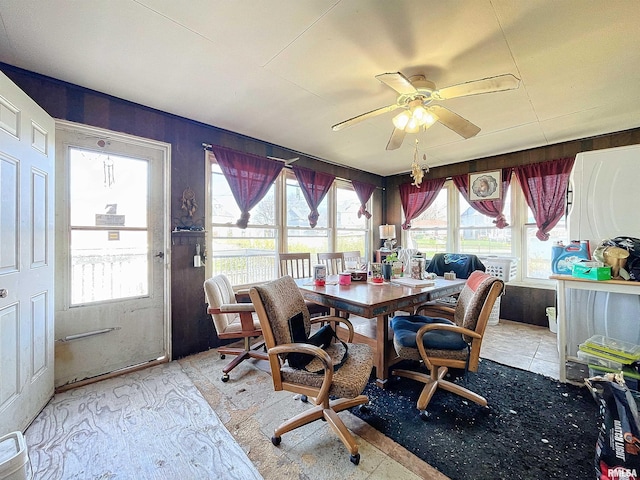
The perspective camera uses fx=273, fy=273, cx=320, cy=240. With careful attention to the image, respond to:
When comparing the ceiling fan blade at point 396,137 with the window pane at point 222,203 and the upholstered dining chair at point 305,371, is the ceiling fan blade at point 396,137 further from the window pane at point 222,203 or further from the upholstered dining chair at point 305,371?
the window pane at point 222,203

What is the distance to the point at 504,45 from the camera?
5.87ft

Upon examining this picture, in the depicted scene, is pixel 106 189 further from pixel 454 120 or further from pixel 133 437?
pixel 454 120

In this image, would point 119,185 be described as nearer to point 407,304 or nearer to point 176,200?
point 176,200

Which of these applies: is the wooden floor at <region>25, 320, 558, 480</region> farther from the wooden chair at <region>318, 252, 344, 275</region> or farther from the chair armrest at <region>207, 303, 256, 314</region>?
the wooden chair at <region>318, 252, 344, 275</region>

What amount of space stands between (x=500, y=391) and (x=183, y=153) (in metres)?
3.66

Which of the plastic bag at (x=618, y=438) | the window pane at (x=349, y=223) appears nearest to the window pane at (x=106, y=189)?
the window pane at (x=349, y=223)

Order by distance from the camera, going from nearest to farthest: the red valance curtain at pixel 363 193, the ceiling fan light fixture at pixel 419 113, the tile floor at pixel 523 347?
1. the ceiling fan light fixture at pixel 419 113
2. the tile floor at pixel 523 347
3. the red valance curtain at pixel 363 193

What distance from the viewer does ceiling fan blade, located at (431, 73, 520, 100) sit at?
1.67 m

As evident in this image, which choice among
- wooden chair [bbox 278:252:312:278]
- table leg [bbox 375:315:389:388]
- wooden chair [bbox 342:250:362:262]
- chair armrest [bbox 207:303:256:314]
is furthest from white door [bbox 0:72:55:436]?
wooden chair [bbox 342:250:362:262]

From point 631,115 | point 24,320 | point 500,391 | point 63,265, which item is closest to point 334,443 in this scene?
point 500,391

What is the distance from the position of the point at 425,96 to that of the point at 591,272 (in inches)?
75.1

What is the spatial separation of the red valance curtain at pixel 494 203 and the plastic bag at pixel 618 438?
3.19m

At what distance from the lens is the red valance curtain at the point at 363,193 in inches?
194

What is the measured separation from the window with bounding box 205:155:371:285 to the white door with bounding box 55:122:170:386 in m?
0.61
